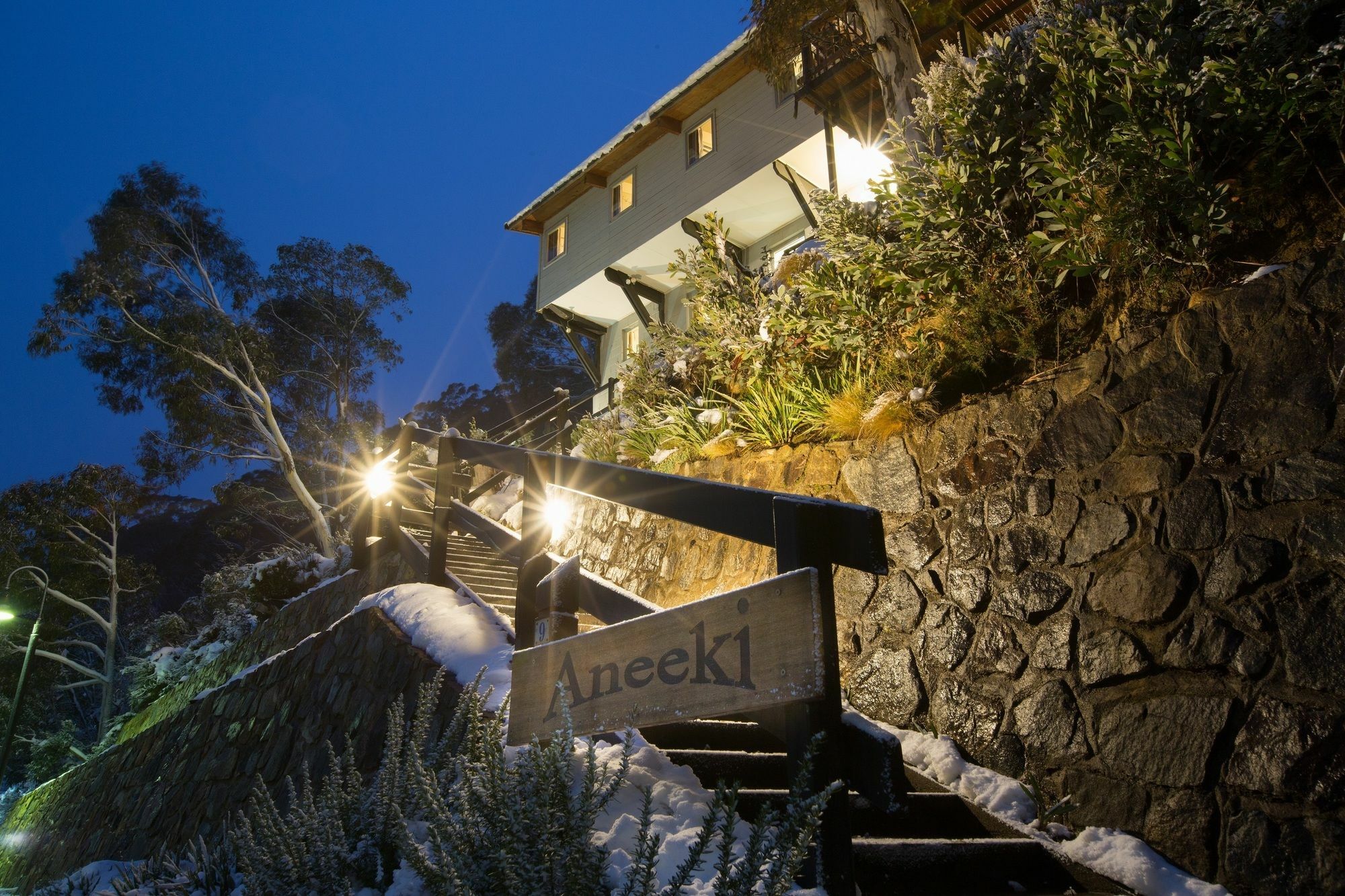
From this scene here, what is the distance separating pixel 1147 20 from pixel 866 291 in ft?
7.64

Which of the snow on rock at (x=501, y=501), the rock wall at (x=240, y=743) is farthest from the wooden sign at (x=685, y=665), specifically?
the snow on rock at (x=501, y=501)

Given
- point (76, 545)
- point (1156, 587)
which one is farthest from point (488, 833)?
point (76, 545)

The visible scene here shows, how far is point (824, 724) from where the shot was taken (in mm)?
2158

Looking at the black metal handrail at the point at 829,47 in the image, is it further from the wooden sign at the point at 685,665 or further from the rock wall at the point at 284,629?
the wooden sign at the point at 685,665

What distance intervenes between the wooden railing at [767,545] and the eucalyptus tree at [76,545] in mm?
24705

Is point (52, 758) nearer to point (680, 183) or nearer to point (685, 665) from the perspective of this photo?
point (680, 183)

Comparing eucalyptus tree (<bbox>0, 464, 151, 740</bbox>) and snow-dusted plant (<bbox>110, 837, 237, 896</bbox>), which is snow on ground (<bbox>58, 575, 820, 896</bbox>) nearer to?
snow-dusted plant (<bbox>110, 837, 237, 896</bbox>)

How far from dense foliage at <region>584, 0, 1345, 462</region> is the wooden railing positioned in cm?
258

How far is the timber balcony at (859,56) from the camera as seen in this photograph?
41.5 feet

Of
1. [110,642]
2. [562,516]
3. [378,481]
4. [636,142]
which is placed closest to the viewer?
[378,481]

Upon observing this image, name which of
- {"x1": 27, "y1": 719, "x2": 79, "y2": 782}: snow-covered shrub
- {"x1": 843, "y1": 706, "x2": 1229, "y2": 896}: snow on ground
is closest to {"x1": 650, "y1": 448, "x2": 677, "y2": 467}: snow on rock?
{"x1": 843, "y1": 706, "x2": 1229, "y2": 896}: snow on ground

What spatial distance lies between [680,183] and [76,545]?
22.2 m

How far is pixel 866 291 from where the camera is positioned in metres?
6.13

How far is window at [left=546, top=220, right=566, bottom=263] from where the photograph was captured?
70.0 feet
